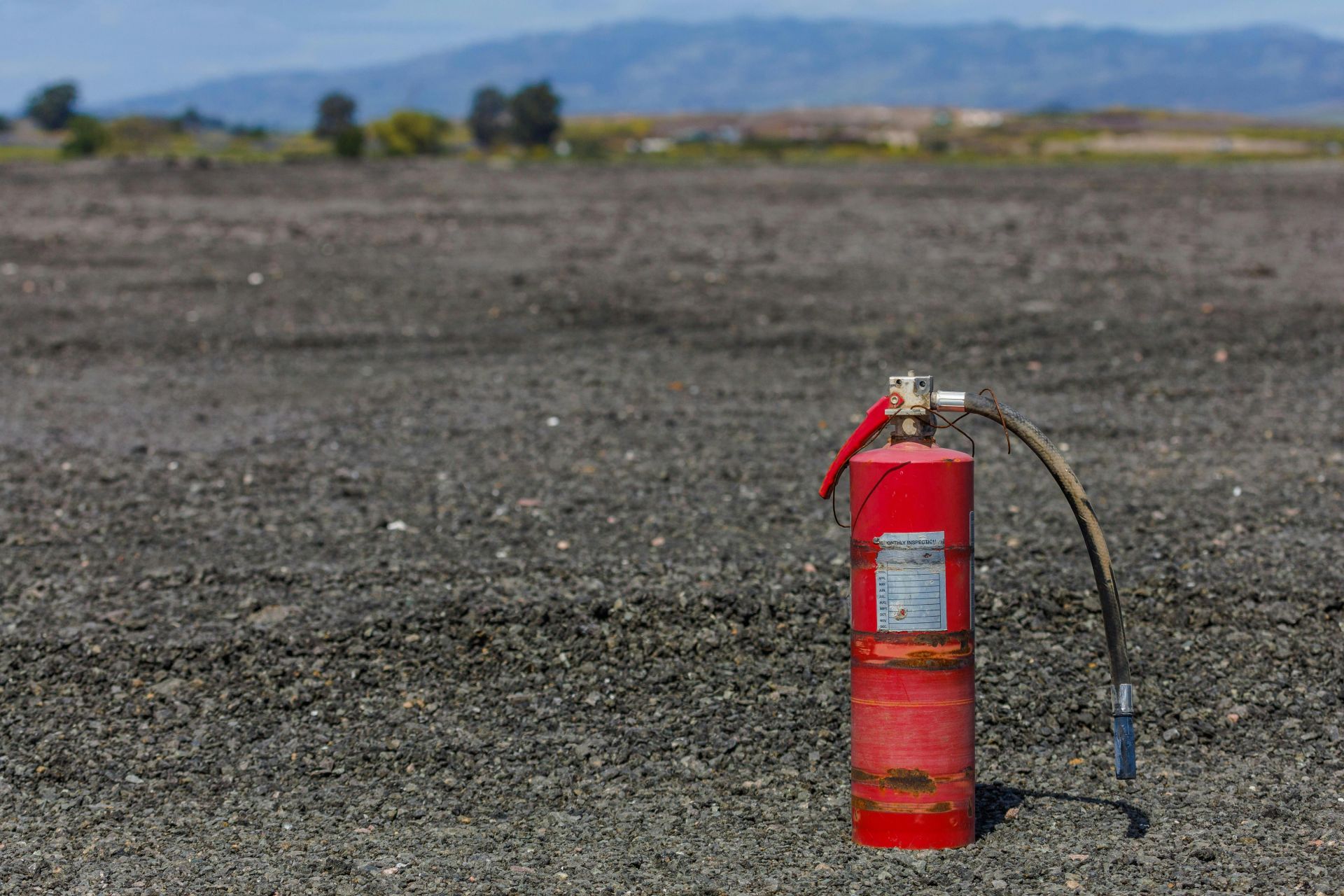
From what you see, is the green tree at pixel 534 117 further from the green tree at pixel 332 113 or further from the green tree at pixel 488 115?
the green tree at pixel 332 113

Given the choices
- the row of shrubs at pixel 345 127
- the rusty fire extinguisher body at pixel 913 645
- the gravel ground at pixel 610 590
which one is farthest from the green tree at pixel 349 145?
the rusty fire extinguisher body at pixel 913 645

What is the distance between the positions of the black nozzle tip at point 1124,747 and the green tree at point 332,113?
3969 centimetres

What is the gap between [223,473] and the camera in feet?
27.3

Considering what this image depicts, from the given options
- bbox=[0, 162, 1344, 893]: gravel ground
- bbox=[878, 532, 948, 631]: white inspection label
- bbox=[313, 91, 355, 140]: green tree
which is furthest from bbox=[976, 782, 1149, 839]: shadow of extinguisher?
bbox=[313, 91, 355, 140]: green tree

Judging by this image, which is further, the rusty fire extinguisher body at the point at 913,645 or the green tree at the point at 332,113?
the green tree at the point at 332,113

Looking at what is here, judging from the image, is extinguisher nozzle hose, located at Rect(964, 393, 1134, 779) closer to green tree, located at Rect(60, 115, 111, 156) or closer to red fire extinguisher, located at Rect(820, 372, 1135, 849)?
red fire extinguisher, located at Rect(820, 372, 1135, 849)

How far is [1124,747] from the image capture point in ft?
14.5

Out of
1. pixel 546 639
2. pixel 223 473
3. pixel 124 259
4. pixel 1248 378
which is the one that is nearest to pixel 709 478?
pixel 546 639

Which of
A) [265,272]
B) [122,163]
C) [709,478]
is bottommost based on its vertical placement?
[709,478]

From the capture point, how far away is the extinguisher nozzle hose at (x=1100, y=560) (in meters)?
4.31

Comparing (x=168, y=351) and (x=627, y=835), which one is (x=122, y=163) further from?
(x=627, y=835)

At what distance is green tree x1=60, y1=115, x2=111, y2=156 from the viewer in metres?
34.6

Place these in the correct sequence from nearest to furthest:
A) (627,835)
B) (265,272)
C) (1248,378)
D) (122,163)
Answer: (627,835)
(1248,378)
(265,272)
(122,163)

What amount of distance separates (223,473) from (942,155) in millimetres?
35309
